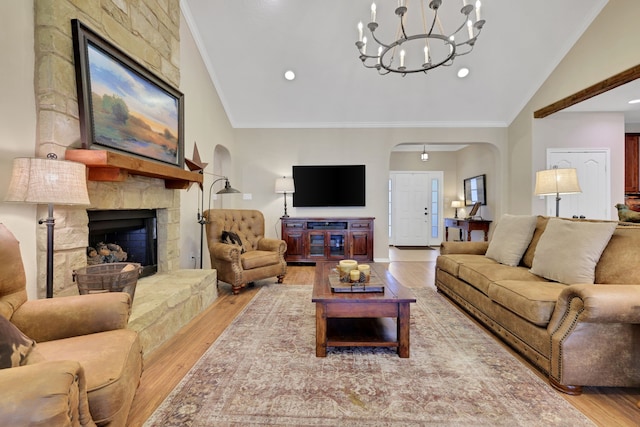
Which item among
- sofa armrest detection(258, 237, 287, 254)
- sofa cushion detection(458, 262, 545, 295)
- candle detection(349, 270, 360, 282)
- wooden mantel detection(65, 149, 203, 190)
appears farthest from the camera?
sofa armrest detection(258, 237, 287, 254)

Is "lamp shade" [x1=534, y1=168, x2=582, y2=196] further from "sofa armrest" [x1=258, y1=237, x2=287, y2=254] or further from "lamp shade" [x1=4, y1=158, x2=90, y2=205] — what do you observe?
"lamp shade" [x1=4, y1=158, x2=90, y2=205]

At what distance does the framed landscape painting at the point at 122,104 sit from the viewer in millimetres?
1986

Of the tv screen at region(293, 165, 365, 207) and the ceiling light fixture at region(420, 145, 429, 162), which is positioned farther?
the ceiling light fixture at region(420, 145, 429, 162)

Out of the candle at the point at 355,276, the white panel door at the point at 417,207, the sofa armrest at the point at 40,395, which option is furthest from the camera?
the white panel door at the point at 417,207

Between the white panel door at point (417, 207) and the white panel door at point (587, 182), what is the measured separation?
3068 millimetres

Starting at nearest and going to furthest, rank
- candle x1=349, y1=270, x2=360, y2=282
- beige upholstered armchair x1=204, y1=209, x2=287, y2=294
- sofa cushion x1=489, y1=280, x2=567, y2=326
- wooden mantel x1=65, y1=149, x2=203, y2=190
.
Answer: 1. sofa cushion x1=489, y1=280, x2=567, y2=326
2. wooden mantel x1=65, y1=149, x2=203, y2=190
3. candle x1=349, y1=270, x2=360, y2=282
4. beige upholstered armchair x1=204, y1=209, x2=287, y2=294

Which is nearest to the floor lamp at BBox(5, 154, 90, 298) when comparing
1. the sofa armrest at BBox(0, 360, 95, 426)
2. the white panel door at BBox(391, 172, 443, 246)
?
the sofa armrest at BBox(0, 360, 95, 426)

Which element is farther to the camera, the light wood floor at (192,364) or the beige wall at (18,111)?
the beige wall at (18,111)

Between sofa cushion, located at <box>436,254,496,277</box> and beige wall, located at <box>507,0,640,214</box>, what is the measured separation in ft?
7.74

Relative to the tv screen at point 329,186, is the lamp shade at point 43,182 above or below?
below

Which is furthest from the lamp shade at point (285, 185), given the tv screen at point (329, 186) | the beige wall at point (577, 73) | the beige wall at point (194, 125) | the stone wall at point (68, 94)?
the beige wall at point (577, 73)

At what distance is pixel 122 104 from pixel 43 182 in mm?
1110

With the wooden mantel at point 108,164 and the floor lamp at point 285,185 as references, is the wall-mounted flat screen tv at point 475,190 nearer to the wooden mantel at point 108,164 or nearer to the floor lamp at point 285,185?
the floor lamp at point 285,185

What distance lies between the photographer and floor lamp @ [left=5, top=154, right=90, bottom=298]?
4.86 feet
